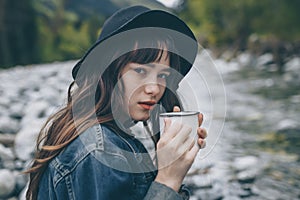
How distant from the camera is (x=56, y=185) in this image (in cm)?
43

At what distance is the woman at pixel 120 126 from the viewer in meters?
0.40

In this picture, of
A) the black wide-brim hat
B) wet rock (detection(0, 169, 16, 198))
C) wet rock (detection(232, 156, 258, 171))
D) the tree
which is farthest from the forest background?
the black wide-brim hat

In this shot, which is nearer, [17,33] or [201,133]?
[201,133]

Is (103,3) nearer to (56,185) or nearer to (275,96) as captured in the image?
(275,96)

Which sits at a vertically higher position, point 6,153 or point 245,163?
point 245,163

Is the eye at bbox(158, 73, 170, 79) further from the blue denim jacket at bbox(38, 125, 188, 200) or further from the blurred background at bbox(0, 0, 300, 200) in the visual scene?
the blurred background at bbox(0, 0, 300, 200)

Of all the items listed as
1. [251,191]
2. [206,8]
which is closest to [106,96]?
[251,191]

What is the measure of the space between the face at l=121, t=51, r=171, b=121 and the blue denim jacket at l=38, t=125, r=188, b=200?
32 mm

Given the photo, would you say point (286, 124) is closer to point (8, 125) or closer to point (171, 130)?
point (8, 125)

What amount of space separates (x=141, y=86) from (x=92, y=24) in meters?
0.74

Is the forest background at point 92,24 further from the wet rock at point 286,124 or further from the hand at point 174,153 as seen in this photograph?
the hand at point 174,153

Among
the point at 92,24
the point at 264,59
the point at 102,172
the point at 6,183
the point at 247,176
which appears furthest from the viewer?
the point at 264,59

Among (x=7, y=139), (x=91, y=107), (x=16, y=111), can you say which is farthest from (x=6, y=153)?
(x=91, y=107)

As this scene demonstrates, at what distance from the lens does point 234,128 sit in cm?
122
